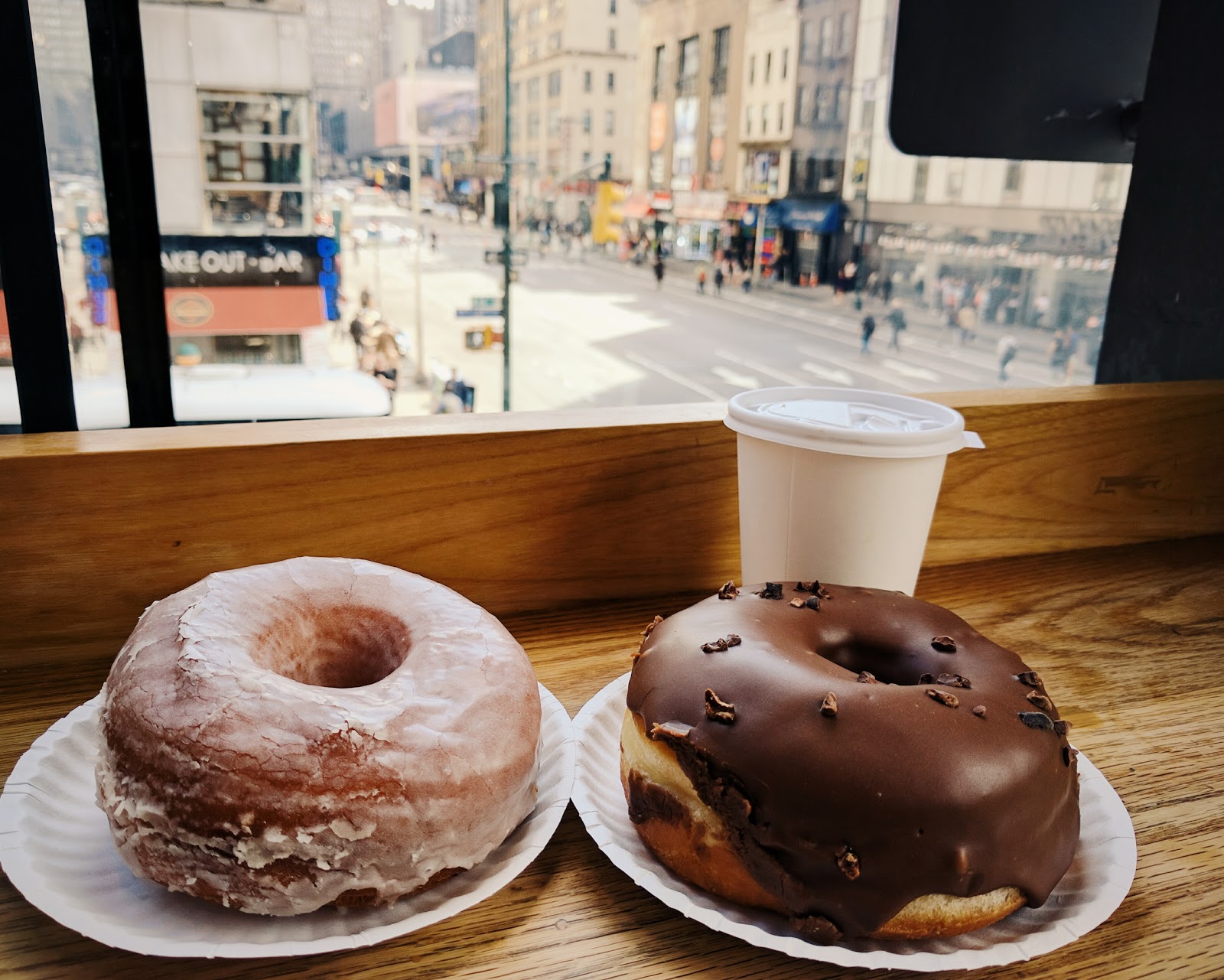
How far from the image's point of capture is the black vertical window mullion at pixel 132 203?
101cm

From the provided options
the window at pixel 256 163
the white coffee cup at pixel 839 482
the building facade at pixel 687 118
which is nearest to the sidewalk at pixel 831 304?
the building facade at pixel 687 118

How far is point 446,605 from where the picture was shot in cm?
78

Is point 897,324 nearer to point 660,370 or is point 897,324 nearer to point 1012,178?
point 660,370

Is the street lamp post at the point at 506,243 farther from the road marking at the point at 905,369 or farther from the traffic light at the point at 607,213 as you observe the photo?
the road marking at the point at 905,369

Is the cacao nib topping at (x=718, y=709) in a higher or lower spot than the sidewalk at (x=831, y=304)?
higher

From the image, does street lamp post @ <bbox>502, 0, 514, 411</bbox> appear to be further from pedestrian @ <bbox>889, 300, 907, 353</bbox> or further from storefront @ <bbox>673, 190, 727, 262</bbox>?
pedestrian @ <bbox>889, 300, 907, 353</bbox>

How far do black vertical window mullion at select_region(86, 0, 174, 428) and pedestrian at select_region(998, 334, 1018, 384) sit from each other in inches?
145

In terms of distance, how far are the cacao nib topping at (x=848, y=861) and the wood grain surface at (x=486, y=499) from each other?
62 cm

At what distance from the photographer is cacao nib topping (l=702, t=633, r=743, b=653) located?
0.68 meters

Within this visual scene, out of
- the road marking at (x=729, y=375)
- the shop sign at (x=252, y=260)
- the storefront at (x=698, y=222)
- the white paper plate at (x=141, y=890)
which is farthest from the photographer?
the road marking at (x=729, y=375)

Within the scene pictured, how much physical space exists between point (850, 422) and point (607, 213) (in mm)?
4801

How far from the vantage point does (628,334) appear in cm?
637

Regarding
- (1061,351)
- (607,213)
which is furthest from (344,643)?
(607,213)

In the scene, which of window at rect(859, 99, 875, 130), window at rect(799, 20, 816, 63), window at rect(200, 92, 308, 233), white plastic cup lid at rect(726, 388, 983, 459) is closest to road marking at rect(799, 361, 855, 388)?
window at rect(859, 99, 875, 130)
